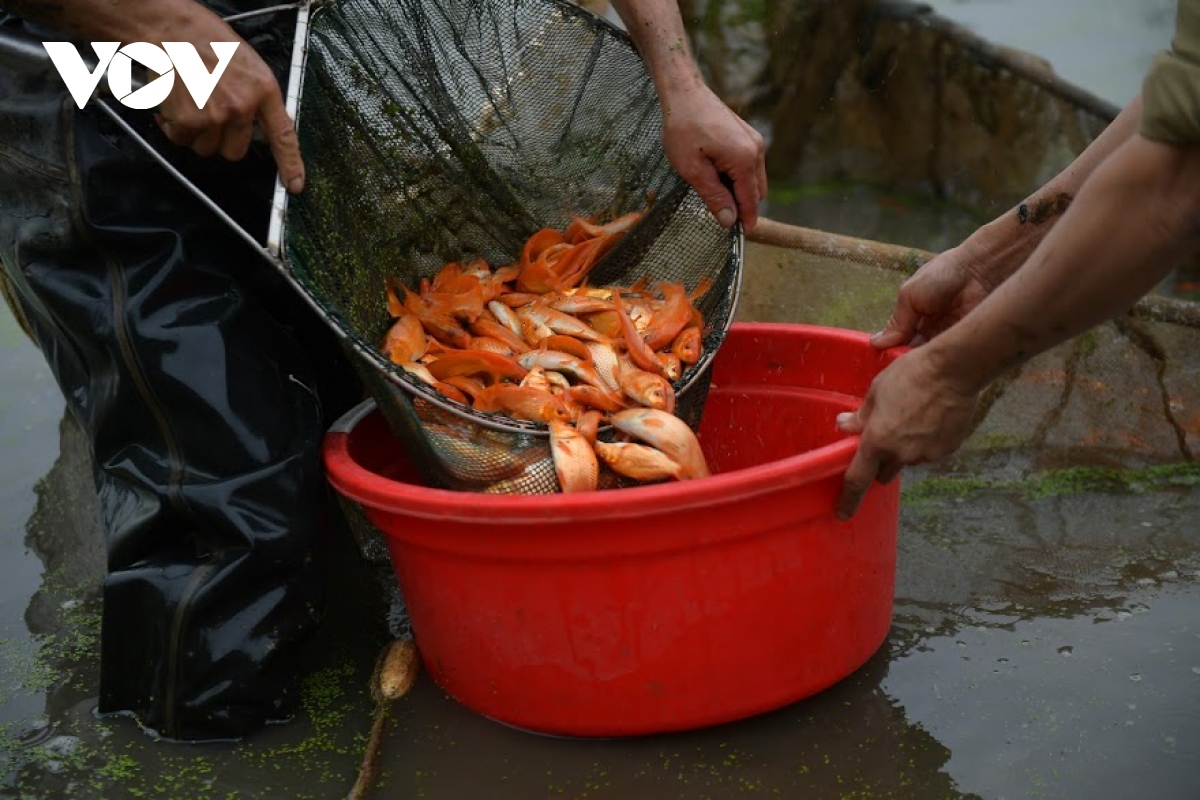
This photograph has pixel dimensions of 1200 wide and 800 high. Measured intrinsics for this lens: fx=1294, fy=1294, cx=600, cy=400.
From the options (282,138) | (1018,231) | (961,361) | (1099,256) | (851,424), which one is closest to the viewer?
(1099,256)

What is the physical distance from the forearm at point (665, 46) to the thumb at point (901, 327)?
0.66m

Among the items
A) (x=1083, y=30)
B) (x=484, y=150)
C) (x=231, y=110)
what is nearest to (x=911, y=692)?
(x=484, y=150)

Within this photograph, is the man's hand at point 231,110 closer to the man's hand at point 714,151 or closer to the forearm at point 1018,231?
the man's hand at point 714,151

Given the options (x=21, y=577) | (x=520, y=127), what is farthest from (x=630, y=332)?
(x=21, y=577)

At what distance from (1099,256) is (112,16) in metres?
1.77

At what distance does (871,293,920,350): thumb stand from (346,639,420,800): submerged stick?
1256 millimetres

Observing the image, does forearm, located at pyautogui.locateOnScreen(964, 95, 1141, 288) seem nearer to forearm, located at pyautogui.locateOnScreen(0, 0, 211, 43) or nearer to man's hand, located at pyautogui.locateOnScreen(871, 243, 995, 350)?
man's hand, located at pyautogui.locateOnScreen(871, 243, 995, 350)

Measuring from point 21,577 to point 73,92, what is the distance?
5.00ft

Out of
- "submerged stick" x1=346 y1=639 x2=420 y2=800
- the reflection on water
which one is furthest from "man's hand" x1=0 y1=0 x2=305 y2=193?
the reflection on water

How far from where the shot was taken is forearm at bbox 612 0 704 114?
287 cm

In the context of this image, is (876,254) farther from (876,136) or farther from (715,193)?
(876,136)

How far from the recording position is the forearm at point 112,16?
237cm

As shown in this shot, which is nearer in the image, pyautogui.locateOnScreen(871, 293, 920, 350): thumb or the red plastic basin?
the red plastic basin

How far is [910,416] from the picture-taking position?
217 centimetres
